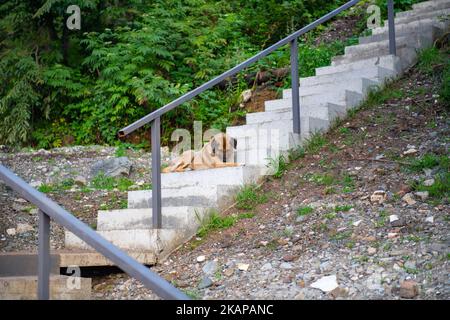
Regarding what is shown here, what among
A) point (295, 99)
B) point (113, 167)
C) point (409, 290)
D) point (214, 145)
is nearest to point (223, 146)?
point (214, 145)

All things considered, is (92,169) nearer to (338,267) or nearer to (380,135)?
(380,135)

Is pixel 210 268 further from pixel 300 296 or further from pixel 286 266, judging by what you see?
pixel 300 296

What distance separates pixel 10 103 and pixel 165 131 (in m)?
3.04

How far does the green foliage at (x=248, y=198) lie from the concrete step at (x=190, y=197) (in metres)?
0.09

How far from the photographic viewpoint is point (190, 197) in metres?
4.86

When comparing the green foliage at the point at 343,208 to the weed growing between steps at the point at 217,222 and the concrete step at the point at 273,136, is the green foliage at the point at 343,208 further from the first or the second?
the concrete step at the point at 273,136

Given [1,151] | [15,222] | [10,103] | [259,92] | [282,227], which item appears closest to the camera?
[282,227]

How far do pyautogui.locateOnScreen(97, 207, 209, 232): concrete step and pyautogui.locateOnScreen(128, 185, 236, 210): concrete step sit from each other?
170 mm

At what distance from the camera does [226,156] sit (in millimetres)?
5648

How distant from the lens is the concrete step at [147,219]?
443cm

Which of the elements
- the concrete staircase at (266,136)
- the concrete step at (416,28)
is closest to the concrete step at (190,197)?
the concrete staircase at (266,136)

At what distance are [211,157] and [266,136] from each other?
599mm

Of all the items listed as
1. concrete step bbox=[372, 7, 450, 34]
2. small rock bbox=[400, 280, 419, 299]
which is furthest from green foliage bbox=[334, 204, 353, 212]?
concrete step bbox=[372, 7, 450, 34]
